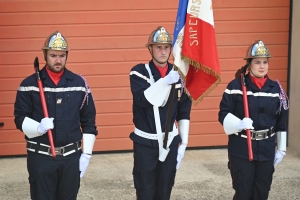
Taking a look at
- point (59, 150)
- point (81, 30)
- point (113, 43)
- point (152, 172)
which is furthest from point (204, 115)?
point (59, 150)

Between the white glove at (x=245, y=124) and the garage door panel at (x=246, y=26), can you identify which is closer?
the white glove at (x=245, y=124)

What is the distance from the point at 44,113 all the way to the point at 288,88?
509 cm

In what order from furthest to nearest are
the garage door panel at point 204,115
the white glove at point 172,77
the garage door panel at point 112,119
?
the garage door panel at point 204,115
the garage door panel at point 112,119
the white glove at point 172,77

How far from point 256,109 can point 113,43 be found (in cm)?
344

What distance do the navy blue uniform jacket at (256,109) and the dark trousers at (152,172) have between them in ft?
2.13

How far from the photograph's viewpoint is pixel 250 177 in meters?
5.67

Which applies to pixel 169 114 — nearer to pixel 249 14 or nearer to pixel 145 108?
pixel 145 108

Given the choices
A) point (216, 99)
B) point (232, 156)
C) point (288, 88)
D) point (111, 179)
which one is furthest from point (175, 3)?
point (232, 156)

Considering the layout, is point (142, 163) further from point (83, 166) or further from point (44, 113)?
point (44, 113)

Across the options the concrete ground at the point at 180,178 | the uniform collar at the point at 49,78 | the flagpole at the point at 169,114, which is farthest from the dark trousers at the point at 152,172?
the concrete ground at the point at 180,178

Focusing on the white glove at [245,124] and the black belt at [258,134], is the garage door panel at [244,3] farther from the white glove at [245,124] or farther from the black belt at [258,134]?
the white glove at [245,124]

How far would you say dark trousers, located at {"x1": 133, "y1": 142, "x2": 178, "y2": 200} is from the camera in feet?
17.9

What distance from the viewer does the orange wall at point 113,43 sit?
27.4 ft

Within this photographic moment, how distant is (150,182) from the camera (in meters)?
5.49
